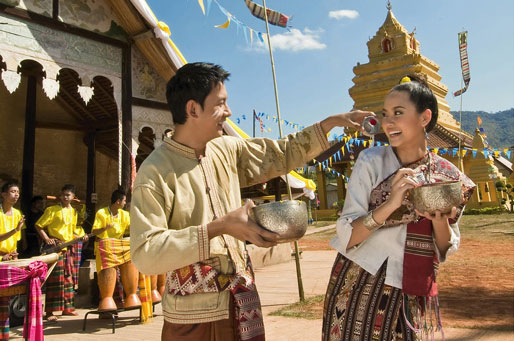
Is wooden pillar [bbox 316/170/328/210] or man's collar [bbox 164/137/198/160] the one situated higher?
wooden pillar [bbox 316/170/328/210]

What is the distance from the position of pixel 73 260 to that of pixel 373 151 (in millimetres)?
6344

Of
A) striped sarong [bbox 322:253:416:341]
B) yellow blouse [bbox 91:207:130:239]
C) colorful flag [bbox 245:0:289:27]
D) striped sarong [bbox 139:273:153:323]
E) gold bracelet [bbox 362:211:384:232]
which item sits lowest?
striped sarong [bbox 139:273:153:323]

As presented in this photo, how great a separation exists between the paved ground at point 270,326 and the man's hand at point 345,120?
275cm

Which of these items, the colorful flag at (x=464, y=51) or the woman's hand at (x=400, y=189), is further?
the colorful flag at (x=464, y=51)

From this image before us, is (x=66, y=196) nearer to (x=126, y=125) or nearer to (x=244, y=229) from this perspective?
(x=126, y=125)

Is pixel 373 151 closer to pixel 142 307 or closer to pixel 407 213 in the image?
pixel 407 213

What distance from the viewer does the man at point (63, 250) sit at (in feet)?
19.7

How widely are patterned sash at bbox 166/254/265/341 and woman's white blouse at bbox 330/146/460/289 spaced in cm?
49

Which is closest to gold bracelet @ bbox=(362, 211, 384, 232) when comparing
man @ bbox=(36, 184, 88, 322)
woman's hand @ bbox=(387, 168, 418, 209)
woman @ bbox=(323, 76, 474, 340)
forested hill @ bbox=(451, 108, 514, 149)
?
woman @ bbox=(323, 76, 474, 340)

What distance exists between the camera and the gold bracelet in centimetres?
171

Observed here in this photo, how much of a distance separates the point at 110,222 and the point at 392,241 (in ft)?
18.2

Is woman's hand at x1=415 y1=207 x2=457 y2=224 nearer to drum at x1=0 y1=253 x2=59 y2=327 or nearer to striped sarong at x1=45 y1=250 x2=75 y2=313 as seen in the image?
drum at x1=0 y1=253 x2=59 y2=327

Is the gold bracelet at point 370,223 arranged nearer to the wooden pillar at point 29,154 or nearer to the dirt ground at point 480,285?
the dirt ground at point 480,285

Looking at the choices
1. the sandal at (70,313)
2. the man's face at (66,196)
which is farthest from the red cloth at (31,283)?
the man's face at (66,196)
